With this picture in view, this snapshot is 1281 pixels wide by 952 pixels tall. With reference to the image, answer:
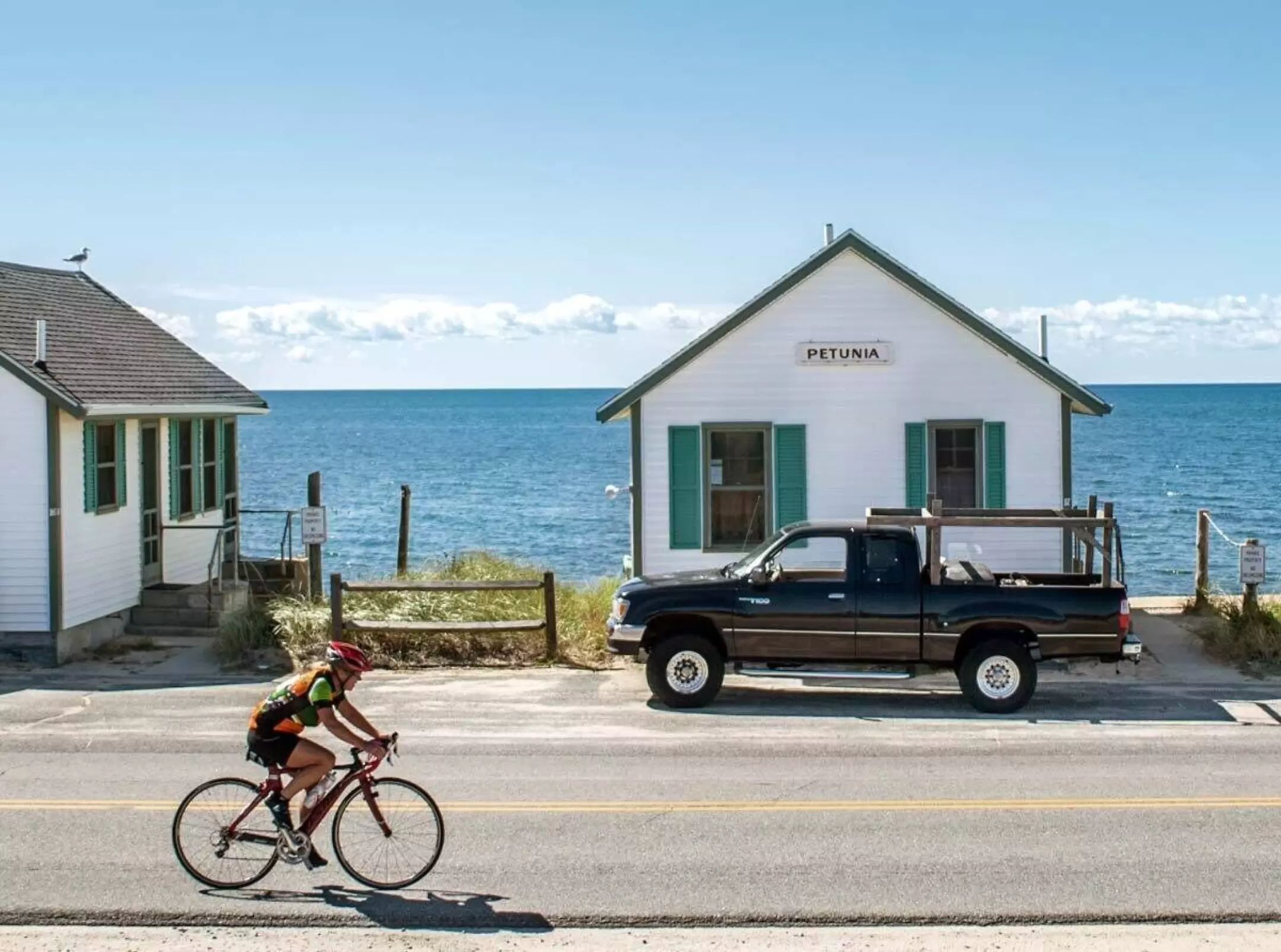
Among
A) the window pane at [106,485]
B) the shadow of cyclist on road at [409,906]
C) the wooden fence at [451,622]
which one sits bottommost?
the shadow of cyclist on road at [409,906]

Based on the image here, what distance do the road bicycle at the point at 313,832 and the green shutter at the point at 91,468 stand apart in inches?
439

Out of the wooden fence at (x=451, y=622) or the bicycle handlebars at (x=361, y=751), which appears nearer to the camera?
the bicycle handlebars at (x=361, y=751)

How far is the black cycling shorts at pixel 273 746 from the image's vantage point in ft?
29.1

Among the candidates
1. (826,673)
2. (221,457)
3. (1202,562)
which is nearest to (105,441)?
(221,457)

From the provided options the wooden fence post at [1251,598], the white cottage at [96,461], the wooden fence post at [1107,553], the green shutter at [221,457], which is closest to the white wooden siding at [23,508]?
the white cottage at [96,461]

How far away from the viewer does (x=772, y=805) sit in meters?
11.1

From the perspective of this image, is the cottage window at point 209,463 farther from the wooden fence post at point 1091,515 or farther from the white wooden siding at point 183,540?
the wooden fence post at point 1091,515

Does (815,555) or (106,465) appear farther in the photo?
(106,465)

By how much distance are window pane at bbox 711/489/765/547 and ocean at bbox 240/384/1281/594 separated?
29.5ft

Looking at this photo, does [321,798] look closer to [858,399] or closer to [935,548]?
[935,548]

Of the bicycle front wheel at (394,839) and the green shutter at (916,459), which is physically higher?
the green shutter at (916,459)

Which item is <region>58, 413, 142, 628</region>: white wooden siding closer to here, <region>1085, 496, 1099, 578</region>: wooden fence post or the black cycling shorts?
the black cycling shorts

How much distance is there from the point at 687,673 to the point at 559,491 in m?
57.4

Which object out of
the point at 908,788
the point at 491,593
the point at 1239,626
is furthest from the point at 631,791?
the point at 1239,626
